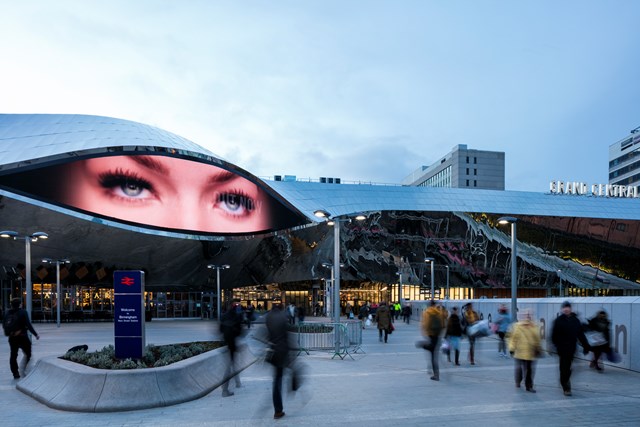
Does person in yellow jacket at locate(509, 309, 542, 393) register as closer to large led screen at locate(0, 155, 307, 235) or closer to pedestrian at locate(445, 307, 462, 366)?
pedestrian at locate(445, 307, 462, 366)

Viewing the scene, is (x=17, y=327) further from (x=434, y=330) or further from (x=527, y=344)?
(x=527, y=344)

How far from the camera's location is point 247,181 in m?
45.1

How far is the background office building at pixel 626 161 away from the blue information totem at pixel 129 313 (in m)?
127

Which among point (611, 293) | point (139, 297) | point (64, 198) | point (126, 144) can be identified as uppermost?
point (126, 144)

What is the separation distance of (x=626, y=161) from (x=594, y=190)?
57.5 metres

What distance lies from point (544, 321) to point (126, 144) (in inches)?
1181

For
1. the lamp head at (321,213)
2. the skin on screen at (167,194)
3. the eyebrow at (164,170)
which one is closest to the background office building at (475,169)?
the skin on screen at (167,194)

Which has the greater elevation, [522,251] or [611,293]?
[522,251]

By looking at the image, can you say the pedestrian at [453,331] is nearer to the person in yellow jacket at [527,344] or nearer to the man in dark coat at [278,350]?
the person in yellow jacket at [527,344]

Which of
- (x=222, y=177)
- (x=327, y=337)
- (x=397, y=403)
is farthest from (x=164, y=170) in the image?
(x=397, y=403)

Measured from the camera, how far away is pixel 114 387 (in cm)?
959

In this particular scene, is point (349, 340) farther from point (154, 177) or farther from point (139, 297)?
point (154, 177)

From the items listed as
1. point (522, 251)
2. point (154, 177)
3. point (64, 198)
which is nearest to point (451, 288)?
point (522, 251)

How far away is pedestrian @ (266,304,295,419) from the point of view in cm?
854
